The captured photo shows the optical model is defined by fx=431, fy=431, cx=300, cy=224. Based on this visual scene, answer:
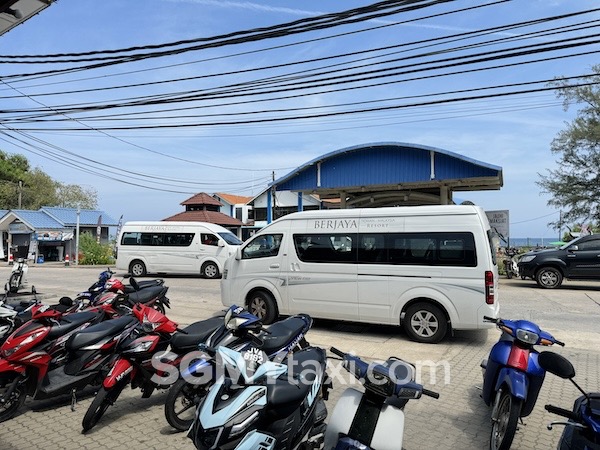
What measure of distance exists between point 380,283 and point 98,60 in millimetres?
7269

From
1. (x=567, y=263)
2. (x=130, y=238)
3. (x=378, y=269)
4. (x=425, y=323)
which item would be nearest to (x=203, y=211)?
(x=130, y=238)

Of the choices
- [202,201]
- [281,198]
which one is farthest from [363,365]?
[281,198]

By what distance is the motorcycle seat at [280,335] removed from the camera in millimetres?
4328

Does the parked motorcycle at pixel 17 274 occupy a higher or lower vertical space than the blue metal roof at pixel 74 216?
lower

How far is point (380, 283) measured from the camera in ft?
24.8

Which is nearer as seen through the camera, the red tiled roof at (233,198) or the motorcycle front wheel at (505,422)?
the motorcycle front wheel at (505,422)

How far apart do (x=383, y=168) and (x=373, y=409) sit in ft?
52.8

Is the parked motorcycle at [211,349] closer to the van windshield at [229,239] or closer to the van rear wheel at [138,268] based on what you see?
the van windshield at [229,239]

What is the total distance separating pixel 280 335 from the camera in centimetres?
449

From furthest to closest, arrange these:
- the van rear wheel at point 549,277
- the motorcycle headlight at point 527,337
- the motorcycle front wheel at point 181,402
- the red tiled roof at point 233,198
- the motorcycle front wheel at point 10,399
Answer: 1. the red tiled roof at point 233,198
2. the van rear wheel at point 549,277
3. the motorcycle front wheel at point 10,399
4. the motorcycle front wheel at point 181,402
5. the motorcycle headlight at point 527,337

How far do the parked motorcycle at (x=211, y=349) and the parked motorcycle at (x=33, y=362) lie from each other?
1.30 meters

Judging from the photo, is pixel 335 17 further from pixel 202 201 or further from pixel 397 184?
pixel 202 201

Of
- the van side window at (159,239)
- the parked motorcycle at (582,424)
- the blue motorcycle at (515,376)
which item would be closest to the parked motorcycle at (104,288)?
the blue motorcycle at (515,376)

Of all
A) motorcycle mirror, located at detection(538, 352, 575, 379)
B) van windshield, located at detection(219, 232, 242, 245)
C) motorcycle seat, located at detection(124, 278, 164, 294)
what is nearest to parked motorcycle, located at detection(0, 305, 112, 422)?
motorcycle seat, located at detection(124, 278, 164, 294)
